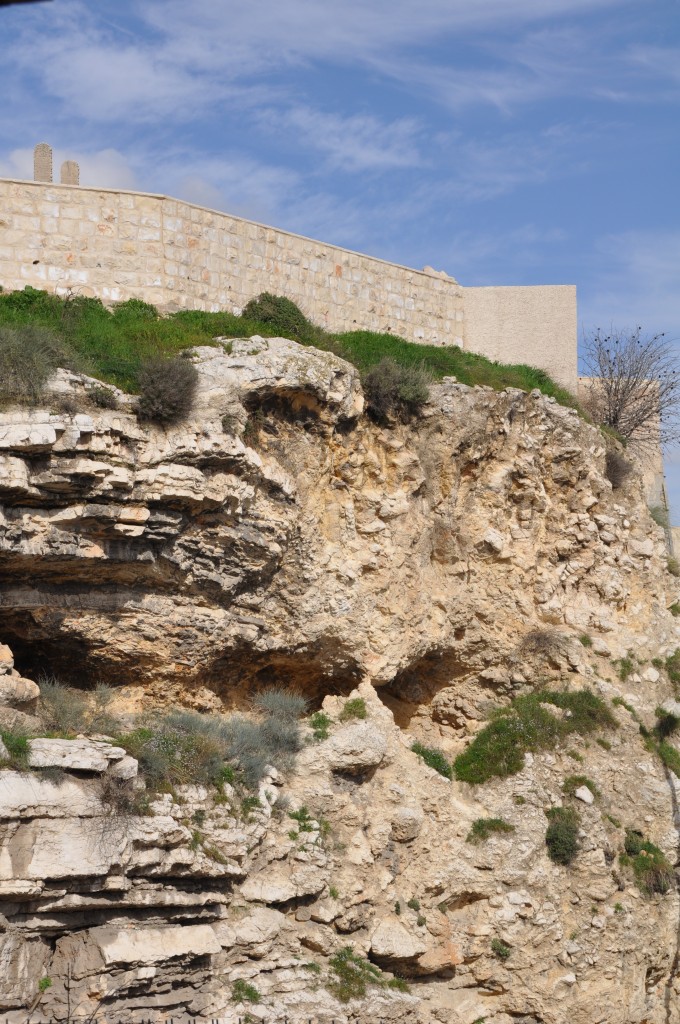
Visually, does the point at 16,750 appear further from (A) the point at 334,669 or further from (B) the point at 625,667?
(B) the point at 625,667

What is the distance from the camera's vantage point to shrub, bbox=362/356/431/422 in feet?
52.8

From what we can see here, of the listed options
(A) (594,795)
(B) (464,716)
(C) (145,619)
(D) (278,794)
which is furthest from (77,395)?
(A) (594,795)

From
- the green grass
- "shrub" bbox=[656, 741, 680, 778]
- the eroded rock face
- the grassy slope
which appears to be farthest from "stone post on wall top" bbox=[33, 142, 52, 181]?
"shrub" bbox=[656, 741, 680, 778]

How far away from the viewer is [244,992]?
11711 mm

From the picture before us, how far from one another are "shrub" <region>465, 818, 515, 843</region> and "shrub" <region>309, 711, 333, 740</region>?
2.48 meters

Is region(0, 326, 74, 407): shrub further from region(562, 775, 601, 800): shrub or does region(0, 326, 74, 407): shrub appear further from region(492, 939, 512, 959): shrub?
region(492, 939, 512, 959): shrub

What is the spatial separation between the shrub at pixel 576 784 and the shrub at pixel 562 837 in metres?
0.40

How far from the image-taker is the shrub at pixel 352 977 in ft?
41.0

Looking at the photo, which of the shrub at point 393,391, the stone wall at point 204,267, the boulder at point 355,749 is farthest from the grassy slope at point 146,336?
the boulder at point 355,749

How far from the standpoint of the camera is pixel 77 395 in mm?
13047

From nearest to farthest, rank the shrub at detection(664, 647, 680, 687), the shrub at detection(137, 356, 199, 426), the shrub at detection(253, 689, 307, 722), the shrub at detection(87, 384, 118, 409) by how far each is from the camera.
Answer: the shrub at detection(87, 384, 118, 409), the shrub at detection(137, 356, 199, 426), the shrub at detection(253, 689, 307, 722), the shrub at detection(664, 647, 680, 687)

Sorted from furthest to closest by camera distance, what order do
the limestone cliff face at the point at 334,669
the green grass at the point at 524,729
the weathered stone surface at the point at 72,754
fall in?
the green grass at the point at 524,729, the limestone cliff face at the point at 334,669, the weathered stone surface at the point at 72,754

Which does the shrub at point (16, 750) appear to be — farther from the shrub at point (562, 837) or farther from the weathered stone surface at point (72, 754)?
the shrub at point (562, 837)

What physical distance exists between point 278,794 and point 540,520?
6491 mm
